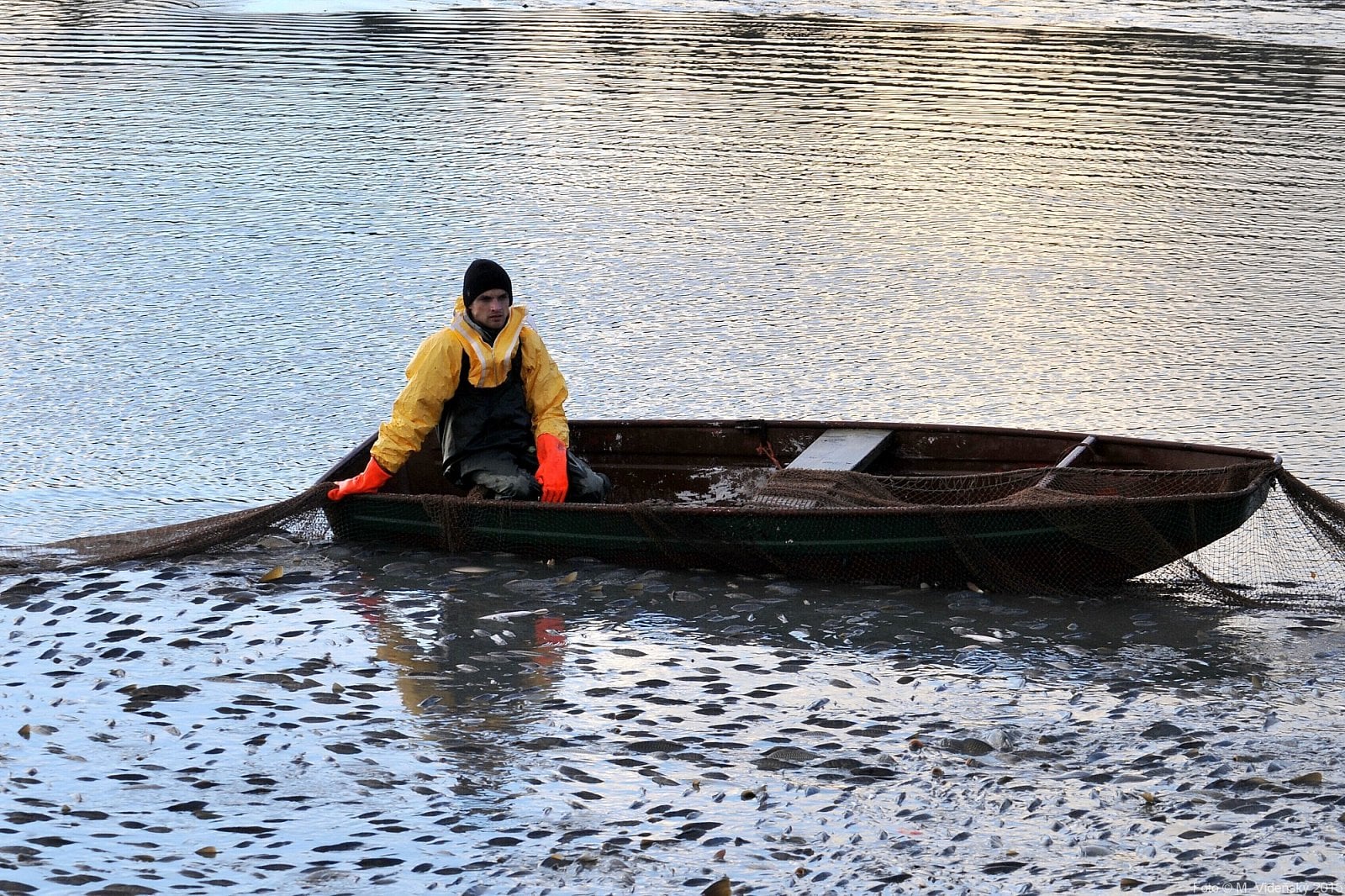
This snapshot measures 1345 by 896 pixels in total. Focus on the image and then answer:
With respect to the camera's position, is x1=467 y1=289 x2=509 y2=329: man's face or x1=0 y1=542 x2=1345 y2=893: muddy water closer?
x1=0 y1=542 x2=1345 y2=893: muddy water

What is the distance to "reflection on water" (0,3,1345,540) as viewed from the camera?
443 inches

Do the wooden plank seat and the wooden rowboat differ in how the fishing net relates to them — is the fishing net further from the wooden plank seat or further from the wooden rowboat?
the wooden plank seat

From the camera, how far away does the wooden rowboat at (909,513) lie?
7926 millimetres

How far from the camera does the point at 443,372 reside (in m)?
8.61

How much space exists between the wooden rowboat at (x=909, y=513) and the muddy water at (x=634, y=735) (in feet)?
0.52

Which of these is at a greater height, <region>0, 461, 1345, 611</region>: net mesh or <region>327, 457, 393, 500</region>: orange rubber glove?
<region>327, 457, 393, 500</region>: orange rubber glove

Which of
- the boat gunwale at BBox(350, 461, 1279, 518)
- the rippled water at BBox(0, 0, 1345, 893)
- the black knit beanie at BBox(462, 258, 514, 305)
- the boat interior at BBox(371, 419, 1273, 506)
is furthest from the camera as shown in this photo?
the boat interior at BBox(371, 419, 1273, 506)

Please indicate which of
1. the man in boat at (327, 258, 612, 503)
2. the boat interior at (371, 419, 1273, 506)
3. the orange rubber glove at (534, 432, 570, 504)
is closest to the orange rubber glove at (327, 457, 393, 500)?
the man in boat at (327, 258, 612, 503)

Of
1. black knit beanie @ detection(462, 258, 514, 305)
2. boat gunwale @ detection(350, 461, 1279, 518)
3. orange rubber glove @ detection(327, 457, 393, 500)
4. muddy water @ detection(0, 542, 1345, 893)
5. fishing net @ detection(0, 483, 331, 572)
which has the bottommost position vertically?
muddy water @ detection(0, 542, 1345, 893)

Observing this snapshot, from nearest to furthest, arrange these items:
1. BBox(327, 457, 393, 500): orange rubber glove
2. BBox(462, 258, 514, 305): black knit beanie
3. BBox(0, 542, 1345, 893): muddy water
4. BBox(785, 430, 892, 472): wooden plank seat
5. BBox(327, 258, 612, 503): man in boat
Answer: BBox(0, 542, 1345, 893): muddy water
BBox(462, 258, 514, 305): black knit beanie
BBox(327, 258, 612, 503): man in boat
BBox(327, 457, 393, 500): orange rubber glove
BBox(785, 430, 892, 472): wooden plank seat

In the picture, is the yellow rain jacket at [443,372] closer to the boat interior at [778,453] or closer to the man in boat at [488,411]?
the man in boat at [488,411]

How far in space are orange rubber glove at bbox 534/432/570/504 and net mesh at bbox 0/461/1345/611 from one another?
0.61 ft

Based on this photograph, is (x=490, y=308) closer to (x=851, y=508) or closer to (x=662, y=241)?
(x=851, y=508)

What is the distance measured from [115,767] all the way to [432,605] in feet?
6.66
